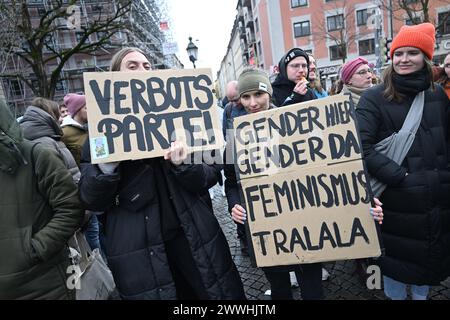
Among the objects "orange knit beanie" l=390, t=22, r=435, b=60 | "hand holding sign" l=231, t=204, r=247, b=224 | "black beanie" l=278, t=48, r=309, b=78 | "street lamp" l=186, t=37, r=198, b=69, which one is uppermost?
"street lamp" l=186, t=37, r=198, b=69

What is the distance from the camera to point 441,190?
2.00 meters

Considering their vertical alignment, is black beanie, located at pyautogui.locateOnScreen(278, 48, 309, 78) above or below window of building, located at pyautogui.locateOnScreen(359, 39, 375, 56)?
below

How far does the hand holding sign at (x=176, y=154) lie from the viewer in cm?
177

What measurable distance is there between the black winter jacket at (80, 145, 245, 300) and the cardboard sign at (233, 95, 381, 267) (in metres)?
0.33

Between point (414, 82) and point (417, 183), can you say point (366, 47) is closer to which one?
point (414, 82)

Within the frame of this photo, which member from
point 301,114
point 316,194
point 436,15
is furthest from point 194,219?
point 436,15

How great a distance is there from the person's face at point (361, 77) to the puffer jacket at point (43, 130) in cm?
295

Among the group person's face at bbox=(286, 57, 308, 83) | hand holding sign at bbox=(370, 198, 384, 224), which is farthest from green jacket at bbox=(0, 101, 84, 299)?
person's face at bbox=(286, 57, 308, 83)

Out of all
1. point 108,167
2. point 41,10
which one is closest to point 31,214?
point 108,167

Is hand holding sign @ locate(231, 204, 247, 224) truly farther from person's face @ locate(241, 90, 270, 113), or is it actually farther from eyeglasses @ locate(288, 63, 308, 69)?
eyeglasses @ locate(288, 63, 308, 69)

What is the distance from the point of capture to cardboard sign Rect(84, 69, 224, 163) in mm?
1778

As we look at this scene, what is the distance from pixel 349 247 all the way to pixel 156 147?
1.33 m

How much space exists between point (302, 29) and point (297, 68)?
3444 cm

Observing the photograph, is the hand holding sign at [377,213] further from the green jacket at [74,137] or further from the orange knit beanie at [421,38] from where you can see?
the green jacket at [74,137]
